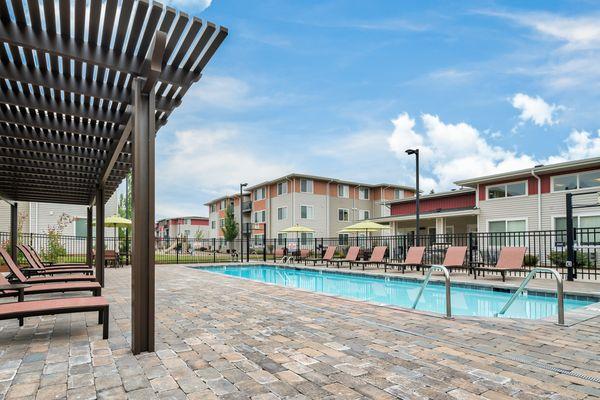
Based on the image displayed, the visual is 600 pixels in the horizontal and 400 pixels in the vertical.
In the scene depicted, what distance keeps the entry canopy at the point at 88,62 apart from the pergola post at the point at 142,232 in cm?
44

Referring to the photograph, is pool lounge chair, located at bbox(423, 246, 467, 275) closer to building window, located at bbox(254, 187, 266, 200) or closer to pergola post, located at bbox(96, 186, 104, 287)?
pergola post, located at bbox(96, 186, 104, 287)

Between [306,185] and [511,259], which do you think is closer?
[511,259]

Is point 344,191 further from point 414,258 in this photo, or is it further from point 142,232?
point 142,232

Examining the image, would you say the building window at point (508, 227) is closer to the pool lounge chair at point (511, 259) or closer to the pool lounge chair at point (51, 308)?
the pool lounge chair at point (511, 259)

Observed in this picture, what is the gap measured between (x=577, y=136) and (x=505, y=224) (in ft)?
42.7

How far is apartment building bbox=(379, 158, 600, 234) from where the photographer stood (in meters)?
18.2

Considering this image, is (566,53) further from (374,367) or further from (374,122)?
(374,367)

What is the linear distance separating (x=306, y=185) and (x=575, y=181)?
20.4 metres

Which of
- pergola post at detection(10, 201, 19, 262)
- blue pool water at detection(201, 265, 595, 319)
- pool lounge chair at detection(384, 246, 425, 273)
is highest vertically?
pergola post at detection(10, 201, 19, 262)

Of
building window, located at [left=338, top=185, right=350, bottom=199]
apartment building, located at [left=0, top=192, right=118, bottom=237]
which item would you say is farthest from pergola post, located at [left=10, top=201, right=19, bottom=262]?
building window, located at [left=338, top=185, right=350, bottom=199]

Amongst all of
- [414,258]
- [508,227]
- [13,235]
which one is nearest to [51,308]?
[13,235]

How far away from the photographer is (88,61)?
387 centimetres

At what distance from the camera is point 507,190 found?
21.6 metres

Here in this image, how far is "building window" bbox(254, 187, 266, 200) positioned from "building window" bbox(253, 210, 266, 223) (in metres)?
1.54
